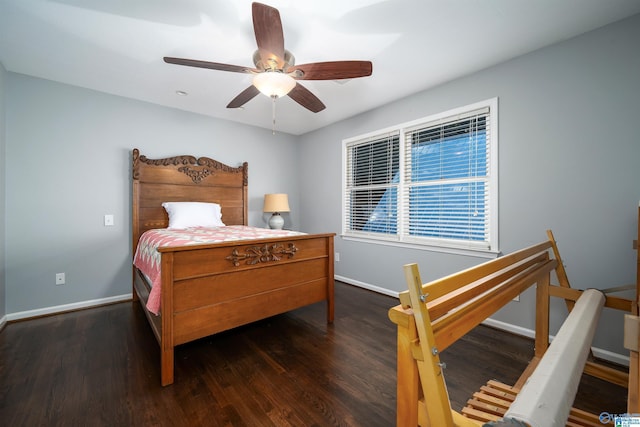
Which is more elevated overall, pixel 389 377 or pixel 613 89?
pixel 613 89

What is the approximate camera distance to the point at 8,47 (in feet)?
7.19

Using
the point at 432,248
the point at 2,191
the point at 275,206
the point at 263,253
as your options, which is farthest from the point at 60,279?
the point at 432,248

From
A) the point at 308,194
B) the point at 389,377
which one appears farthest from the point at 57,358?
the point at 308,194

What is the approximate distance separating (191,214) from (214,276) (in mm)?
1736

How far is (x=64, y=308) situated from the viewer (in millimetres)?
2795

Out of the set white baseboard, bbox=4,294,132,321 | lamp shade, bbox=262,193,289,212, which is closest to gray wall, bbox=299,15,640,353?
lamp shade, bbox=262,193,289,212

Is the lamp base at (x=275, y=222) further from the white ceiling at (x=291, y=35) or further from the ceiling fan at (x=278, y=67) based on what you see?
the ceiling fan at (x=278, y=67)

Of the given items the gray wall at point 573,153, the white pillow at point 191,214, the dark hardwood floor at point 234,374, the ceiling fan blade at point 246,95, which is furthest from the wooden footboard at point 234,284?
the gray wall at point 573,153

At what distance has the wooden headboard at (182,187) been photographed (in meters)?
3.18

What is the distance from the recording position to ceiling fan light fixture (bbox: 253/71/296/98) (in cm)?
187

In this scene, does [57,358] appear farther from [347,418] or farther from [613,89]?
[613,89]

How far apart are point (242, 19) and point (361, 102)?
69.7 inches

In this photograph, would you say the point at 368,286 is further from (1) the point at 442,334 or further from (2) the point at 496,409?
(1) the point at 442,334

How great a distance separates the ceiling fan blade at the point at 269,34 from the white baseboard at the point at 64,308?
123 inches
